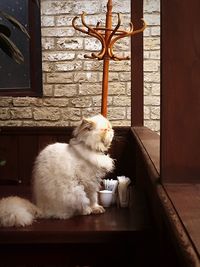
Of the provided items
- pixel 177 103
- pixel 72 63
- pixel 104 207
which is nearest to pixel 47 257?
pixel 104 207

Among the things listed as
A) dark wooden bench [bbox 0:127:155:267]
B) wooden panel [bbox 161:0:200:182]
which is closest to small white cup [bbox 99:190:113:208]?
dark wooden bench [bbox 0:127:155:267]

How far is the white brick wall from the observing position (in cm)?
444

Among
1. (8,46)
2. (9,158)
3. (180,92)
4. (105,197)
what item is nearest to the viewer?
(180,92)

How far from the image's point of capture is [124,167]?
353cm

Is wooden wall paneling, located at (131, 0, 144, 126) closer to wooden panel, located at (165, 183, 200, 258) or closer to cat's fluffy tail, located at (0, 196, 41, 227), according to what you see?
cat's fluffy tail, located at (0, 196, 41, 227)

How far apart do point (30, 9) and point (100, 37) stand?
5.90 ft

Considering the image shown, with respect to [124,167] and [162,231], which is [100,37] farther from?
[162,231]

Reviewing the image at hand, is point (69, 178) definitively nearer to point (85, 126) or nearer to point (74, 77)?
point (85, 126)

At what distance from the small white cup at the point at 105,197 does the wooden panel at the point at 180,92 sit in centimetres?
77

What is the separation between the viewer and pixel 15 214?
157 centimetres

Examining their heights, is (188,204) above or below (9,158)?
above

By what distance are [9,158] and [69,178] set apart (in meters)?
2.07

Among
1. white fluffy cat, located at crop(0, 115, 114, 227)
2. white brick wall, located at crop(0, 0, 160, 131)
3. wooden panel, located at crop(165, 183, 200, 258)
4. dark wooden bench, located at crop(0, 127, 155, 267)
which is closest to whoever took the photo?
wooden panel, located at crop(165, 183, 200, 258)

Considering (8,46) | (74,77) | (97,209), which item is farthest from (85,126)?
(74,77)
